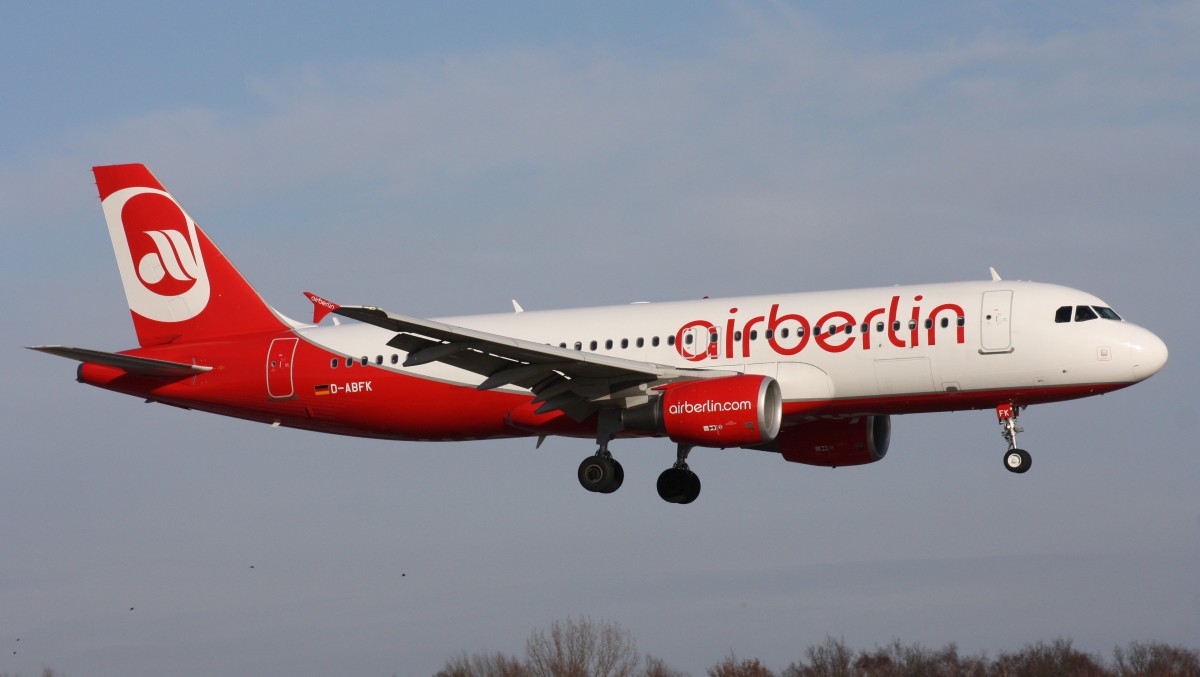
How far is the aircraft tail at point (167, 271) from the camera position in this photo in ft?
146

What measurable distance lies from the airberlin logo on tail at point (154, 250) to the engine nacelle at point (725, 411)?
1535cm

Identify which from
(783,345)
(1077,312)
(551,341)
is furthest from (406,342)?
(1077,312)

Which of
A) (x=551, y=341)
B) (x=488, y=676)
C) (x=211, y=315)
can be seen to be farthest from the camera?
(x=488, y=676)

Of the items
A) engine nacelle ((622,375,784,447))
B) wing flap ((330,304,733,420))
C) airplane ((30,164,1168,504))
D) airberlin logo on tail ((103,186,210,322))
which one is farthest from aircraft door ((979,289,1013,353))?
airberlin logo on tail ((103,186,210,322))

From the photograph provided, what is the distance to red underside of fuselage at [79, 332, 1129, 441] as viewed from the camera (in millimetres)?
40719

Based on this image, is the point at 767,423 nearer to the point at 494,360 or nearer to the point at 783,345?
the point at 783,345

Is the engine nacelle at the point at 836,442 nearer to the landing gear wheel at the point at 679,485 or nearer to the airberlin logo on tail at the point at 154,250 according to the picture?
the landing gear wheel at the point at 679,485

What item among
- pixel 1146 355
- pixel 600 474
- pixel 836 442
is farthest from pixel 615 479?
pixel 1146 355

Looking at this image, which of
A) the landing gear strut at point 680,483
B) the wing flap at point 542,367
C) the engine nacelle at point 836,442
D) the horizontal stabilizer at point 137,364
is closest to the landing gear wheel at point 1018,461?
the engine nacelle at point 836,442

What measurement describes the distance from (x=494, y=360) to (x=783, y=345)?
6.77 m

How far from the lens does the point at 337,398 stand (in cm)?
4206

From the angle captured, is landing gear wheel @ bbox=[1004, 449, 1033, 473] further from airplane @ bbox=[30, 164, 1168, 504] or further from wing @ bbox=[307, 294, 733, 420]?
wing @ bbox=[307, 294, 733, 420]

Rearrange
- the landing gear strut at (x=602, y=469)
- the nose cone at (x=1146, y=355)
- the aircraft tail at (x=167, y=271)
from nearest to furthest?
1. the nose cone at (x=1146, y=355)
2. the landing gear strut at (x=602, y=469)
3. the aircraft tail at (x=167, y=271)

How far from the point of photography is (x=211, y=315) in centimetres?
4469
